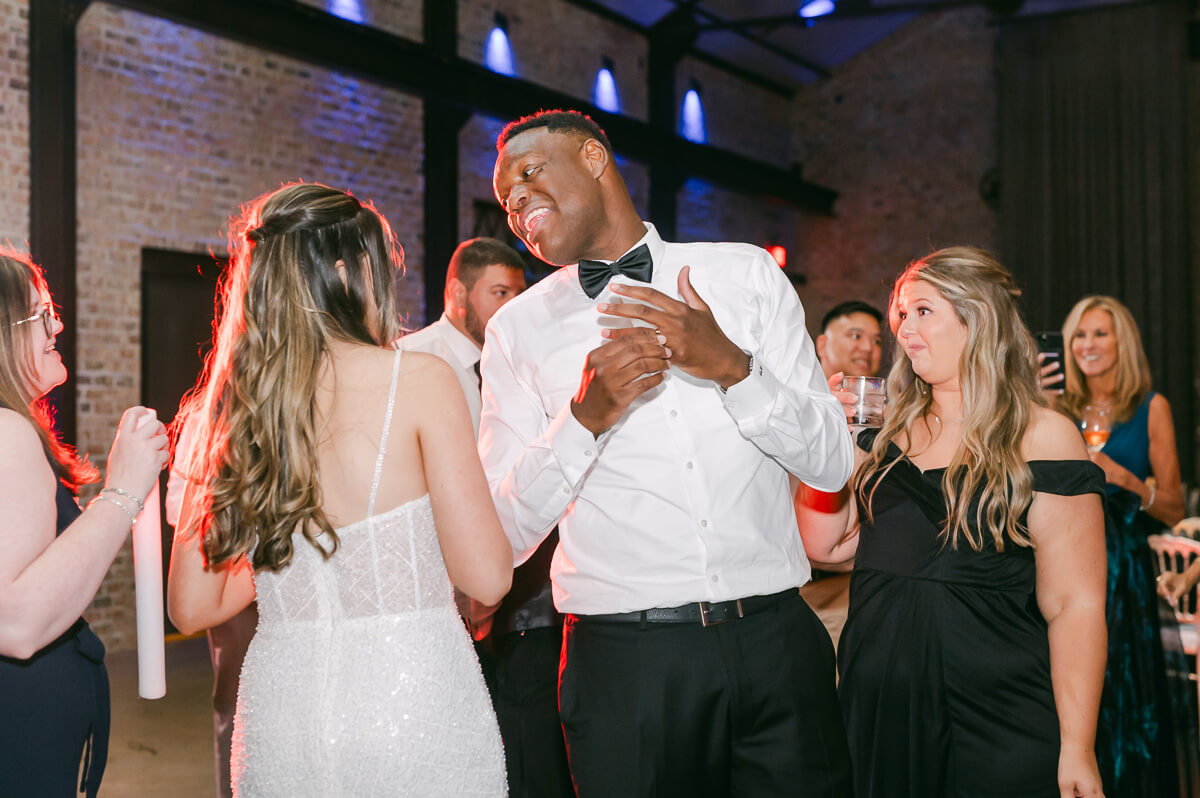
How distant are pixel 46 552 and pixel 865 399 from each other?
152 centimetres

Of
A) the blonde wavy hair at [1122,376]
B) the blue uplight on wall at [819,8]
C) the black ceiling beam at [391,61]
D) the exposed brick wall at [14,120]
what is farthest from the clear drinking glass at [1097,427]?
the blue uplight on wall at [819,8]

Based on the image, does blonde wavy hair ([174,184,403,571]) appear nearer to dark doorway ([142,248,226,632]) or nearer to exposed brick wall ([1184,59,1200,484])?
dark doorway ([142,248,226,632])

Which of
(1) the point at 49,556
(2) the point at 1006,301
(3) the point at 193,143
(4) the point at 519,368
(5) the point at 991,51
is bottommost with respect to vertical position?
(1) the point at 49,556

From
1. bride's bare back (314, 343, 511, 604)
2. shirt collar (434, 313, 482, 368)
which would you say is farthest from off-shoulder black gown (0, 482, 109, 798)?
shirt collar (434, 313, 482, 368)

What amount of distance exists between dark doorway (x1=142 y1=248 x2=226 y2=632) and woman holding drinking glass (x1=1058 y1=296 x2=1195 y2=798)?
491cm

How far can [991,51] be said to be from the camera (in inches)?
437

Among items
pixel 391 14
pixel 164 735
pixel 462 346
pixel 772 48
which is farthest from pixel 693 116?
pixel 164 735

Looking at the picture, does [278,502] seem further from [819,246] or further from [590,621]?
[819,246]

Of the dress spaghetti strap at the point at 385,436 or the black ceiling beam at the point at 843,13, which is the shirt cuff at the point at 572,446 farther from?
the black ceiling beam at the point at 843,13

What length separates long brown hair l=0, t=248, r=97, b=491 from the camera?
5.77 ft

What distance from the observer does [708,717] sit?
1.82 metres

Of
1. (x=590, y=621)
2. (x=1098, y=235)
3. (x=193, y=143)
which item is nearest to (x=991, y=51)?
(x=1098, y=235)

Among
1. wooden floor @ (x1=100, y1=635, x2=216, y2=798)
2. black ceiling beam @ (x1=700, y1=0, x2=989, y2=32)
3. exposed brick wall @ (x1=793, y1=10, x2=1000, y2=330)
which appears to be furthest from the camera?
exposed brick wall @ (x1=793, y1=10, x2=1000, y2=330)

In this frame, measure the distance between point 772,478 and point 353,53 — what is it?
5294 millimetres
